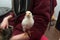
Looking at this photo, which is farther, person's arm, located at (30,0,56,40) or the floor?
the floor

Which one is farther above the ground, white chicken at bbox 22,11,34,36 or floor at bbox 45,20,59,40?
white chicken at bbox 22,11,34,36

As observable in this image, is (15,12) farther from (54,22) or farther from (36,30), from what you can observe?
(54,22)

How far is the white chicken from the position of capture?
0.78 meters

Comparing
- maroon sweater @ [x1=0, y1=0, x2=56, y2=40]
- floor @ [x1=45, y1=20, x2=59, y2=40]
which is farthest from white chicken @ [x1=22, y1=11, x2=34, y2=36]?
floor @ [x1=45, y1=20, x2=59, y2=40]

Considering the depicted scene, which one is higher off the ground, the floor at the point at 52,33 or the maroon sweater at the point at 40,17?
the maroon sweater at the point at 40,17

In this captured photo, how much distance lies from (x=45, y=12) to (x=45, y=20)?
4 cm

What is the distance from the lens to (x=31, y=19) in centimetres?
79

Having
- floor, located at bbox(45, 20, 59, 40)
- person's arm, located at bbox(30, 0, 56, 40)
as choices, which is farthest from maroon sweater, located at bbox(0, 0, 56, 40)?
floor, located at bbox(45, 20, 59, 40)

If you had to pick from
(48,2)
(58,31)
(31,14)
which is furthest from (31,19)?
(58,31)

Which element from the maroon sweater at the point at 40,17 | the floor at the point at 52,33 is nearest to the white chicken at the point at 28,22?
the maroon sweater at the point at 40,17

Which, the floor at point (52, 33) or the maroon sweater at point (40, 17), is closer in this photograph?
the maroon sweater at point (40, 17)

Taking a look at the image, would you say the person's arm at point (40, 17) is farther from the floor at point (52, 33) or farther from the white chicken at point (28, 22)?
the floor at point (52, 33)

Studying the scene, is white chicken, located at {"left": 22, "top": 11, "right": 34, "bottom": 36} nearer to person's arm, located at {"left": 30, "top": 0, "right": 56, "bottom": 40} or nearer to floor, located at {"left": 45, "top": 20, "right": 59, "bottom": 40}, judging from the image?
person's arm, located at {"left": 30, "top": 0, "right": 56, "bottom": 40}

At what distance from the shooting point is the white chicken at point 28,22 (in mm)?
779
